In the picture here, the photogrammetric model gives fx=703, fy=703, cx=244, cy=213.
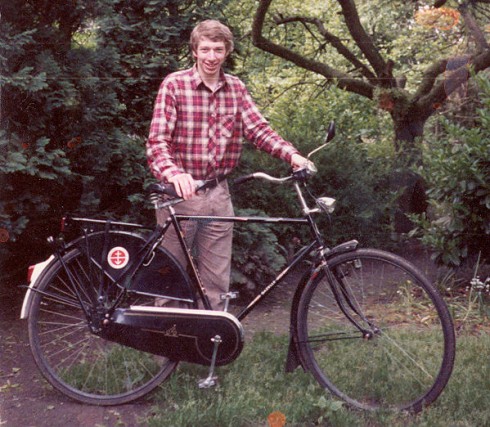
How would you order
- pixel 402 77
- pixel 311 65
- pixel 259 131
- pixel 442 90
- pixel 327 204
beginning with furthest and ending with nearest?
pixel 402 77
pixel 311 65
pixel 442 90
pixel 259 131
pixel 327 204

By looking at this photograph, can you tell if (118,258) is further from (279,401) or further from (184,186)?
(279,401)

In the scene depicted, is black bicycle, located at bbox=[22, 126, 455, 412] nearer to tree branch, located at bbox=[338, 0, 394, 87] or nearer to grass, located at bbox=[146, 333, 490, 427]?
grass, located at bbox=[146, 333, 490, 427]

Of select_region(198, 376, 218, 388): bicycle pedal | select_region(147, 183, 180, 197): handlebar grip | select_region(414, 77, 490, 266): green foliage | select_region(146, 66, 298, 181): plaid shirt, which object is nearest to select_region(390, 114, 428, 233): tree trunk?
select_region(414, 77, 490, 266): green foliage

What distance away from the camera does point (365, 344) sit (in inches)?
146

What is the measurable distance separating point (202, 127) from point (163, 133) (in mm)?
241

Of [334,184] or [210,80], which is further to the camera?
[334,184]

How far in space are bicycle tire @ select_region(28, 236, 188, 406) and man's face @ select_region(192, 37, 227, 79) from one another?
100 centimetres

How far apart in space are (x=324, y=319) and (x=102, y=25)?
3.25 meters

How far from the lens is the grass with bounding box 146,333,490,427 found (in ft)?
11.2

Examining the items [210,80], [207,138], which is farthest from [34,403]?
[210,80]

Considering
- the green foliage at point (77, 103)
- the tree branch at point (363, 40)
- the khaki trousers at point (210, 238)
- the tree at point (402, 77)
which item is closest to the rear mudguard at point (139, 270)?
the khaki trousers at point (210, 238)

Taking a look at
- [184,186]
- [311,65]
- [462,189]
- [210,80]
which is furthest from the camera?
[311,65]

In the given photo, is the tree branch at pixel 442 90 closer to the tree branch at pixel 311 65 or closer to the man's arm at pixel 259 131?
the tree branch at pixel 311 65

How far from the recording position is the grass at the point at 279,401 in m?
3.42
